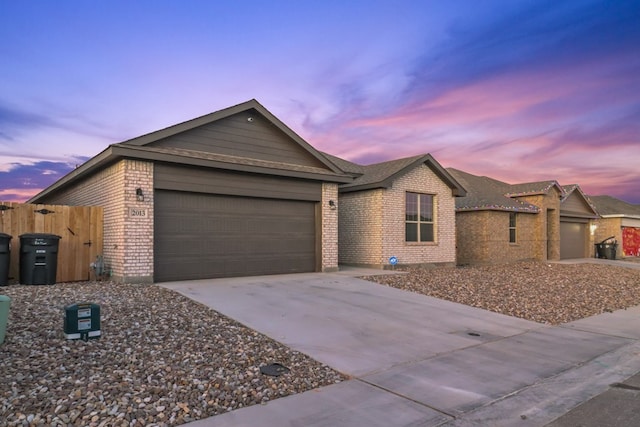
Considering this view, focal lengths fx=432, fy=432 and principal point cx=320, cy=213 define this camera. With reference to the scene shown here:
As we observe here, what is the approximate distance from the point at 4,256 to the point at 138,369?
278 inches

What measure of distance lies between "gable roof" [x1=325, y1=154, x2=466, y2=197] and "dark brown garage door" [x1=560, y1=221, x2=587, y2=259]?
1227 cm

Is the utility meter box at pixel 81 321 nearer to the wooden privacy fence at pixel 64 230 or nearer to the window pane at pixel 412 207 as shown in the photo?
the wooden privacy fence at pixel 64 230

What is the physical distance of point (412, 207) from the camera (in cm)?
1708

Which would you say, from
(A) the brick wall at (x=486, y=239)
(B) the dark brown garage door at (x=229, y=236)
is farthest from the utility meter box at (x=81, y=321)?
(A) the brick wall at (x=486, y=239)

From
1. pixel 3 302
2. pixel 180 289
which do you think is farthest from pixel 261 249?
pixel 3 302

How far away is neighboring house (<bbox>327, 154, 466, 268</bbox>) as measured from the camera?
627 inches

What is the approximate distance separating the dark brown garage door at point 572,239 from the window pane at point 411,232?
14171mm

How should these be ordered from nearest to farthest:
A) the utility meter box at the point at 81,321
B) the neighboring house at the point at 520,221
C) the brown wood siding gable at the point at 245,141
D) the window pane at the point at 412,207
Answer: the utility meter box at the point at 81,321, the brown wood siding gable at the point at 245,141, the window pane at the point at 412,207, the neighboring house at the point at 520,221

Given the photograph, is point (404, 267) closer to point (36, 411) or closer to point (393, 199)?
point (393, 199)

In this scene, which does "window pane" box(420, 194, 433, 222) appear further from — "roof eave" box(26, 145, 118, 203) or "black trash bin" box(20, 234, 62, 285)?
"black trash bin" box(20, 234, 62, 285)

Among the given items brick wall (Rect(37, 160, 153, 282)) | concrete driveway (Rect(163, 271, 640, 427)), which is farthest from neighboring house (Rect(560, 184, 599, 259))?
brick wall (Rect(37, 160, 153, 282))

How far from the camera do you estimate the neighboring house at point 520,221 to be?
20891mm

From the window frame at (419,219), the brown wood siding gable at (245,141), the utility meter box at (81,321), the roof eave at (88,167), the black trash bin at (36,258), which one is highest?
the brown wood siding gable at (245,141)

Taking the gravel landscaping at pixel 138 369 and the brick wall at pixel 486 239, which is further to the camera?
the brick wall at pixel 486 239
